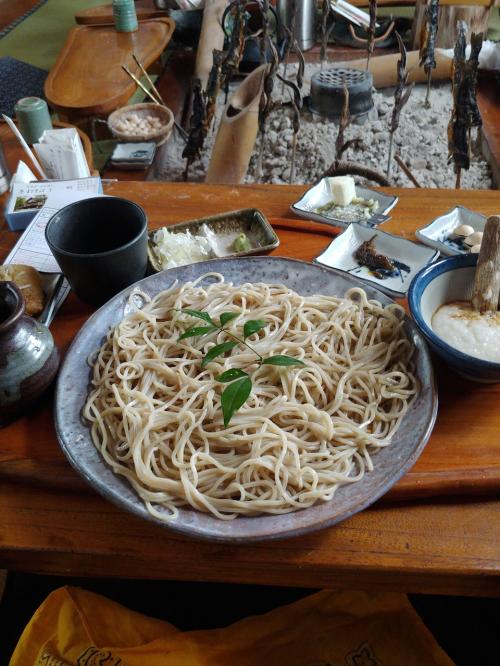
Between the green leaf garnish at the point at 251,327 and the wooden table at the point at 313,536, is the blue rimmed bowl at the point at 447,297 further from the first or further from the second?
the green leaf garnish at the point at 251,327

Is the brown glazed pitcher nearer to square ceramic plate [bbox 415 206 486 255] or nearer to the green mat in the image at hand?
square ceramic plate [bbox 415 206 486 255]

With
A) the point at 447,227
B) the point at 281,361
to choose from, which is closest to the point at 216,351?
the point at 281,361

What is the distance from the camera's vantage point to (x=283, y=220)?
194cm

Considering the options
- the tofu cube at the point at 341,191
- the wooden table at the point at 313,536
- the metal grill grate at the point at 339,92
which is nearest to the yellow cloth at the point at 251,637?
the wooden table at the point at 313,536

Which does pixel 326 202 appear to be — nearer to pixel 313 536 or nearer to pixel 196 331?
pixel 196 331

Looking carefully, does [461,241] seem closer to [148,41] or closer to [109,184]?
[109,184]

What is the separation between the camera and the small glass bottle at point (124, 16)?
468cm

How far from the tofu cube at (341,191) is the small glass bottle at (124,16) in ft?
12.1

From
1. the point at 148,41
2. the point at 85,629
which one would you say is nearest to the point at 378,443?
the point at 85,629

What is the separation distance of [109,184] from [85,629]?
1.61 m

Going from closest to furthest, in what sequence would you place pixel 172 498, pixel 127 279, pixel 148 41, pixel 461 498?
pixel 172 498 → pixel 461 498 → pixel 127 279 → pixel 148 41

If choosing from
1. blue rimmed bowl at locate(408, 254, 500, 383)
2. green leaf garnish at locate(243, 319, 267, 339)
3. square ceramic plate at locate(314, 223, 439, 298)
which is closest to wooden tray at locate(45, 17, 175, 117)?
square ceramic plate at locate(314, 223, 439, 298)

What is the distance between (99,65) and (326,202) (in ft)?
10.2

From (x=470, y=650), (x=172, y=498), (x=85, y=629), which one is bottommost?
(x=470, y=650)
